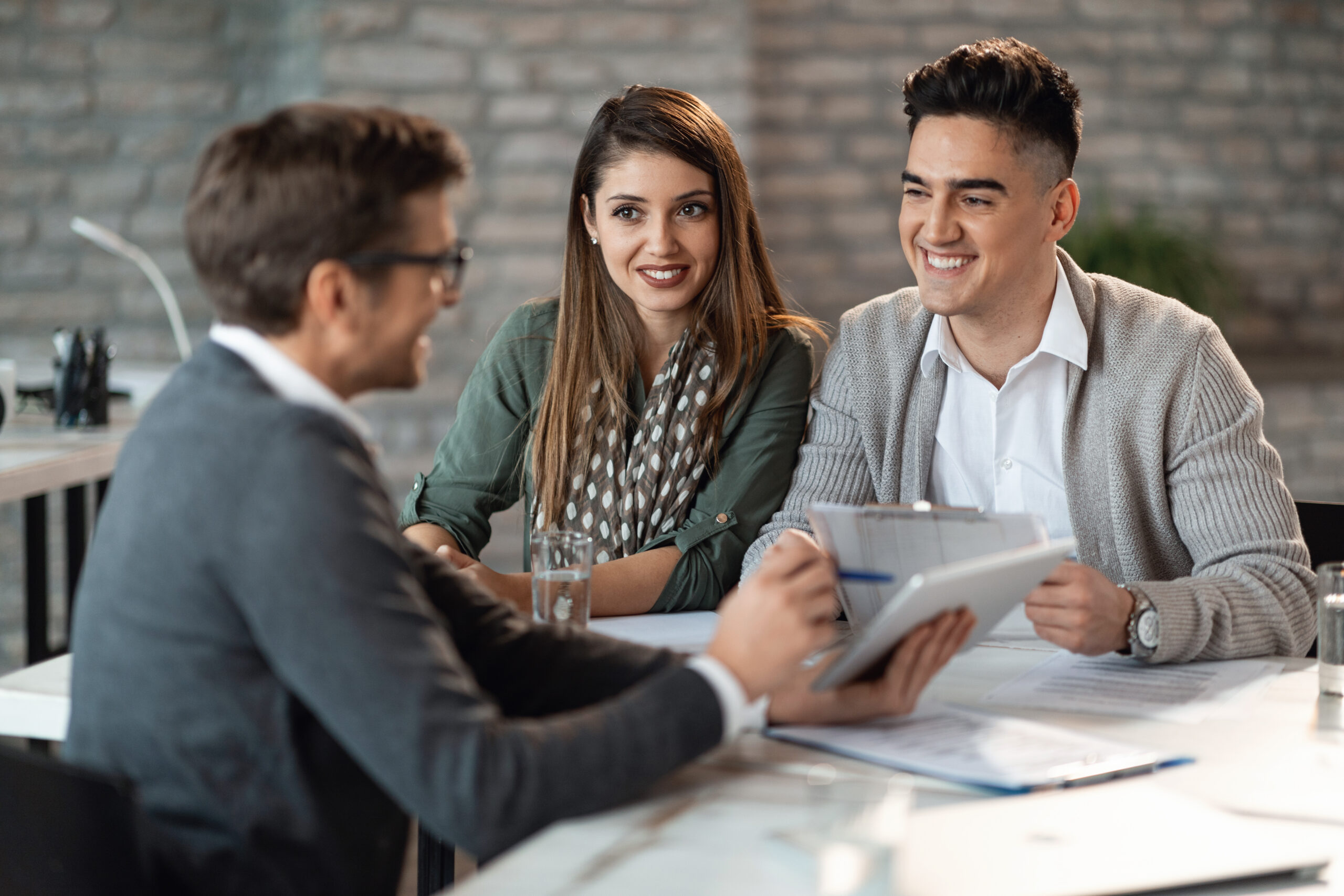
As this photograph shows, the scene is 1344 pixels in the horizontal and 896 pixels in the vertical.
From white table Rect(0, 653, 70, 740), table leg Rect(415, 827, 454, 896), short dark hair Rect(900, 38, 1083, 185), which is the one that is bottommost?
table leg Rect(415, 827, 454, 896)

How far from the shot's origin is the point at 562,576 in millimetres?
1463

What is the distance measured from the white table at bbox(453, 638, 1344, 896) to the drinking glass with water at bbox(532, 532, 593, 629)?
37 cm

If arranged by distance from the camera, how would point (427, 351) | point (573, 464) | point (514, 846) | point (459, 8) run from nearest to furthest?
1. point (514, 846)
2. point (427, 351)
3. point (573, 464)
4. point (459, 8)

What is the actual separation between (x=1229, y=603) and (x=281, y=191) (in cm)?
115

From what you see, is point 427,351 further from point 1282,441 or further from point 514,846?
point 1282,441

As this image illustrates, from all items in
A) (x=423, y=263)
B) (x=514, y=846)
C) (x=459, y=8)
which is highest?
(x=459, y=8)

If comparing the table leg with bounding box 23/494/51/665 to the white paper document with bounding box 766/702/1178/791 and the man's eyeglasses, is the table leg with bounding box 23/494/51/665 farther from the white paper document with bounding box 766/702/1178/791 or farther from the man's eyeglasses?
the white paper document with bounding box 766/702/1178/791

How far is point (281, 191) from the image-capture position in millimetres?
979

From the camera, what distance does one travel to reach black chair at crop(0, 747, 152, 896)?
846 millimetres

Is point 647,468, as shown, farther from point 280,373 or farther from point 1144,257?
point 1144,257

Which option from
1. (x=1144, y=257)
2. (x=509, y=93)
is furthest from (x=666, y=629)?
(x=1144, y=257)

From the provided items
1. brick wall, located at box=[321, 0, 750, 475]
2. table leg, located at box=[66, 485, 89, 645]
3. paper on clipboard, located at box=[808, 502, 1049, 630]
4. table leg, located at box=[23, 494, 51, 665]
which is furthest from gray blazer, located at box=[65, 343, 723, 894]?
brick wall, located at box=[321, 0, 750, 475]

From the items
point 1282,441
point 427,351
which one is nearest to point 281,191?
point 427,351

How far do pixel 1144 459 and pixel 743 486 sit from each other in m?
0.57
